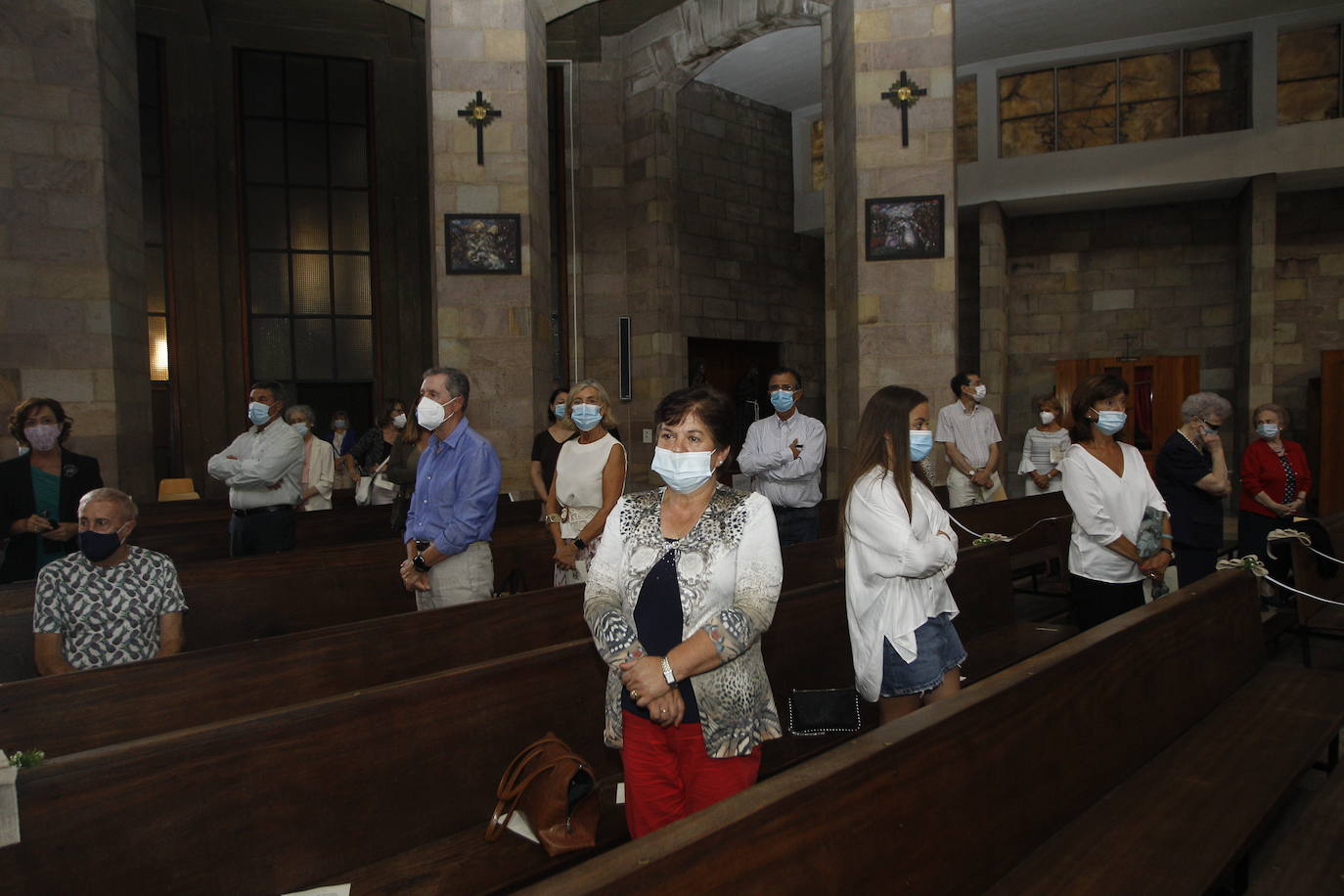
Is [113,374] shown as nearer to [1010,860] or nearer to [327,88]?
[327,88]

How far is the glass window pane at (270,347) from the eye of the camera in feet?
39.4

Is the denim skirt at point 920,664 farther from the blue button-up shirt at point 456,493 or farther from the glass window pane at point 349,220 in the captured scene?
the glass window pane at point 349,220

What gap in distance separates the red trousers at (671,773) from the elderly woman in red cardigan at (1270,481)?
16.9 feet

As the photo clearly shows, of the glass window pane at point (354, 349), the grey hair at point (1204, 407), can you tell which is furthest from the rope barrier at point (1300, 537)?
the glass window pane at point (354, 349)

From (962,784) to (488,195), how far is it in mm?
Answer: 7009

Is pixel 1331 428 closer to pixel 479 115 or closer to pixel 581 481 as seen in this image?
pixel 479 115

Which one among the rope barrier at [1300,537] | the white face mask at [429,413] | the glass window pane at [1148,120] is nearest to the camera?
the white face mask at [429,413]

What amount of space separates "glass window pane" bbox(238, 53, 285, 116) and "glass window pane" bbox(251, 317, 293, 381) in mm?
2801

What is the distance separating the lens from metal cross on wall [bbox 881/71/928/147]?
7.55 meters

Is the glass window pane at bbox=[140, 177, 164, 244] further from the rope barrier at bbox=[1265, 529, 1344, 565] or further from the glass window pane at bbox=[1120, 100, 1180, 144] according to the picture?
the glass window pane at bbox=[1120, 100, 1180, 144]

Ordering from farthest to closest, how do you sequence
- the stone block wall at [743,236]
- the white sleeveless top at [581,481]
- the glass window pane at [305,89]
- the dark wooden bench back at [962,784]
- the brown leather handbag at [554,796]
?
the stone block wall at [743,236]
the glass window pane at [305,89]
the white sleeveless top at [581,481]
the brown leather handbag at [554,796]
the dark wooden bench back at [962,784]

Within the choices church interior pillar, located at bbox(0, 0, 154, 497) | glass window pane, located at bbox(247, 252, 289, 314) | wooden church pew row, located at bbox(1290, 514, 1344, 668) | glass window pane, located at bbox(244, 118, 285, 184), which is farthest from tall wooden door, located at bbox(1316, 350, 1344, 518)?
glass window pane, located at bbox(244, 118, 285, 184)

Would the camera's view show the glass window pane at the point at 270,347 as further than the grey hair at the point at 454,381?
Yes

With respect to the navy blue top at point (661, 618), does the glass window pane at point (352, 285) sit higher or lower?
higher
